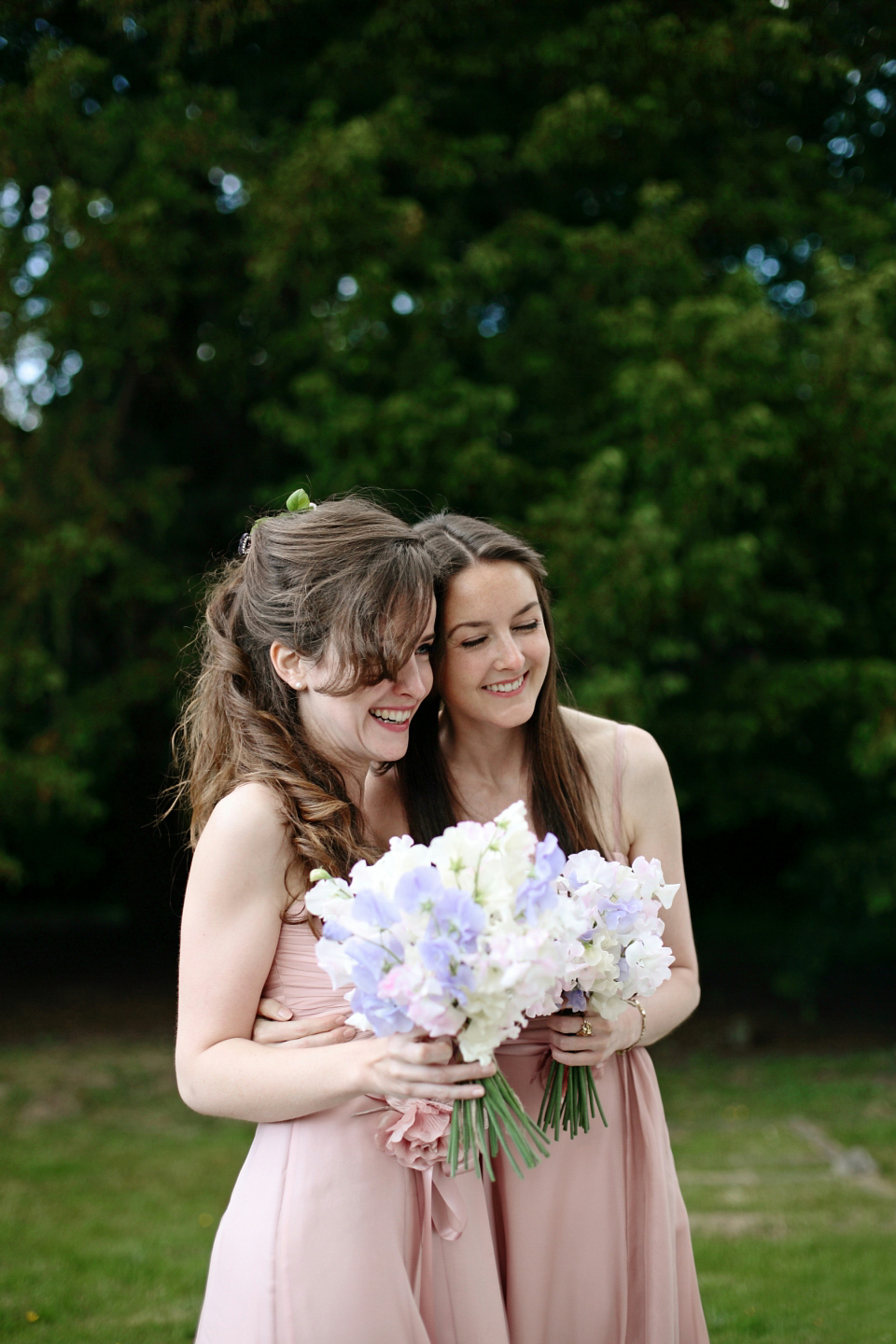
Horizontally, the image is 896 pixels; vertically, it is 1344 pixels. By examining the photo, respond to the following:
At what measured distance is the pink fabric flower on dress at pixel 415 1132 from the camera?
217 cm

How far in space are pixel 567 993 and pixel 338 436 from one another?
6126mm

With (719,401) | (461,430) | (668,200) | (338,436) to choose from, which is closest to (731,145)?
(668,200)

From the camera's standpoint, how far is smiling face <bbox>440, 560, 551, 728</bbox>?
275 cm

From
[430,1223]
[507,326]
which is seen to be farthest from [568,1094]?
[507,326]

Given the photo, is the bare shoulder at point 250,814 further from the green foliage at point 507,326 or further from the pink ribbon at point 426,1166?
the green foliage at point 507,326

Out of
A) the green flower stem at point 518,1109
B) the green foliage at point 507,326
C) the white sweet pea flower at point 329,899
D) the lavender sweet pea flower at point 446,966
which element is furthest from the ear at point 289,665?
the green foliage at point 507,326

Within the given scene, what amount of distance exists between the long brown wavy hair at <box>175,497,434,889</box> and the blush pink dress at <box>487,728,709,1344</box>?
2.24 ft

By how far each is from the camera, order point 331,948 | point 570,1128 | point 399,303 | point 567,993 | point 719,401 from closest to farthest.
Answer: point 331,948
point 567,993
point 570,1128
point 719,401
point 399,303

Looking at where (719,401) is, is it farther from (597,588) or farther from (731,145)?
(731,145)

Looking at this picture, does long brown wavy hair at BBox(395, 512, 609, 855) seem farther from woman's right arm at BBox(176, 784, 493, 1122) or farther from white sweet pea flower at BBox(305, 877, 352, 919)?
white sweet pea flower at BBox(305, 877, 352, 919)

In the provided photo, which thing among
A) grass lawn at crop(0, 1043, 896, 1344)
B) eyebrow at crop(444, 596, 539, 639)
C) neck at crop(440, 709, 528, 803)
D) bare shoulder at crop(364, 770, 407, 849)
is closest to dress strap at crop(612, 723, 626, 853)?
neck at crop(440, 709, 528, 803)

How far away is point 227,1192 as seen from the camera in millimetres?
6805

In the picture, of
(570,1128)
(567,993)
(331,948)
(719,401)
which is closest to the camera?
(331,948)

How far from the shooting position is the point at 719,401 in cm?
755
